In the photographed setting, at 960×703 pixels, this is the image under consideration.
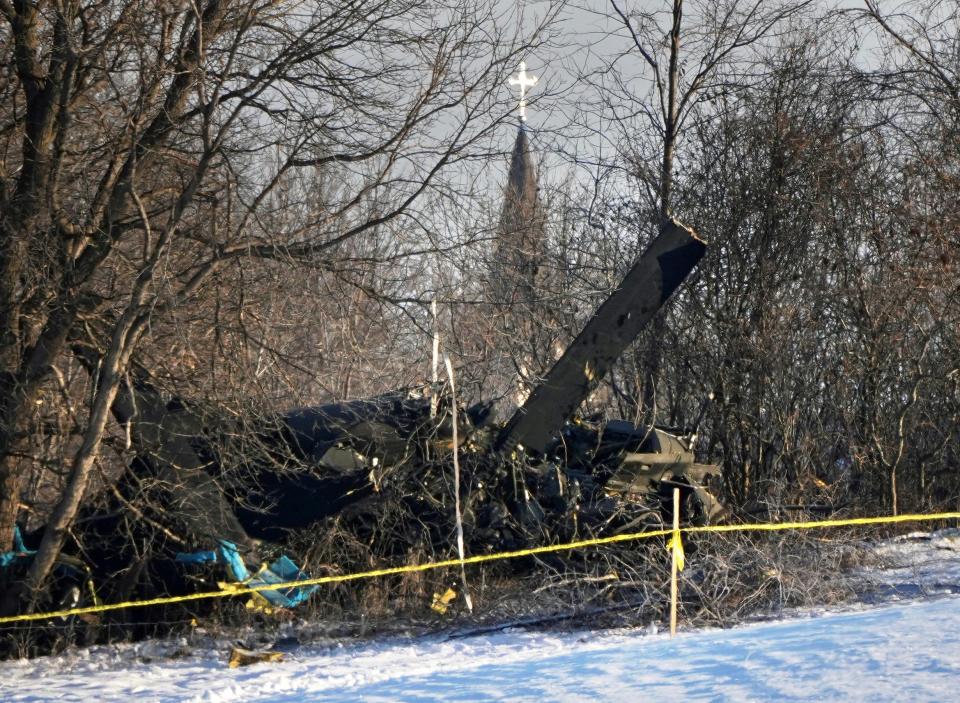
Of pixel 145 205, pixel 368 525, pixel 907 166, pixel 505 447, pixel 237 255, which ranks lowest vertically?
pixel 368 525

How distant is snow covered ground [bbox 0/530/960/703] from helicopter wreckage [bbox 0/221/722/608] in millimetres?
1030

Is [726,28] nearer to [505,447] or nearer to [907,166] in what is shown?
[907,166]

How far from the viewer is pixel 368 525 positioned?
10055 millimetres

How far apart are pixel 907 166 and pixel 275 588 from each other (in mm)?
9564

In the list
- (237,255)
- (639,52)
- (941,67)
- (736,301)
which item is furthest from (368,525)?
(941,67)

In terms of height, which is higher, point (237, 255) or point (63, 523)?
point (237, 255)

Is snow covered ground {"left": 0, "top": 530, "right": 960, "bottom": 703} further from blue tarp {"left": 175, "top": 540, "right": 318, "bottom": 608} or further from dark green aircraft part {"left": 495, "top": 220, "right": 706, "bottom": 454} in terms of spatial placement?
dark green aircraft part {"left": 495, "top": 220, "right": 706, "bottom": 454}

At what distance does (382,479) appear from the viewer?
10086 mm

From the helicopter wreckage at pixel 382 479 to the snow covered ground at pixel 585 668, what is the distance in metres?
1.03

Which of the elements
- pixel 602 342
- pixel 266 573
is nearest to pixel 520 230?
pixel 602 342

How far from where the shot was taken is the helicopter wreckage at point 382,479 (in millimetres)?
9133

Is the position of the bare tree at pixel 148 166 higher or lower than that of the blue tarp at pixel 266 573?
higher

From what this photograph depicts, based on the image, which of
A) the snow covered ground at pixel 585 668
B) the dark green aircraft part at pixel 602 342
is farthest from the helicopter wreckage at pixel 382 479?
the snow covered ground at pixel 585 668

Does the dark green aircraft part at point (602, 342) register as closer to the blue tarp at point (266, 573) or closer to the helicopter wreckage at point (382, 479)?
the helicopter wreckage at point (382, 479)
